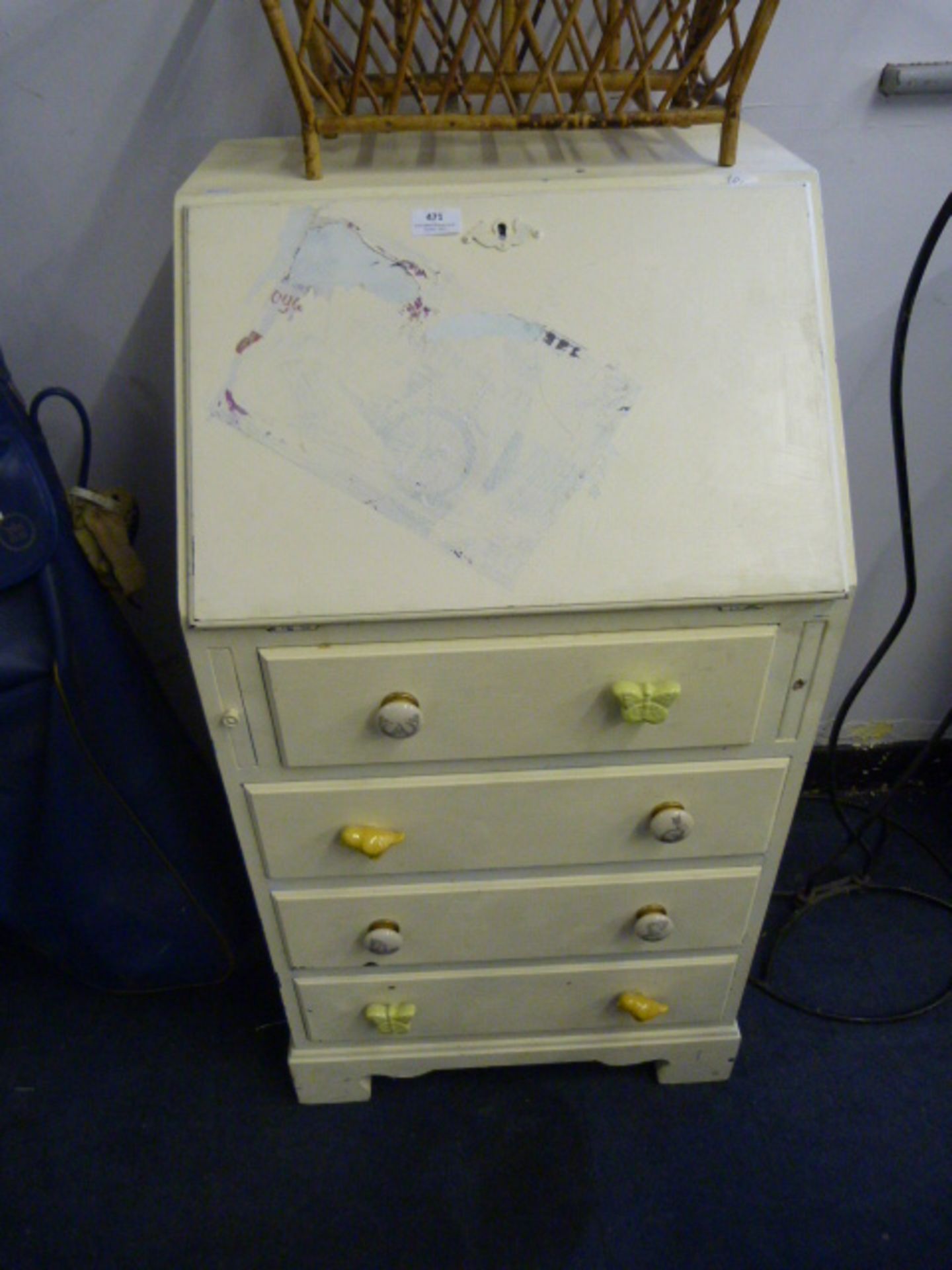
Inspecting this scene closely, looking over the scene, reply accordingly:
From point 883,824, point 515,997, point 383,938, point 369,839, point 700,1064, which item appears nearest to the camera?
point 369,839

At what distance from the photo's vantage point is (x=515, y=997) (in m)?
1.08

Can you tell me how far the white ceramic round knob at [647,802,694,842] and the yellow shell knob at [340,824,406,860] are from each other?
0.26 m

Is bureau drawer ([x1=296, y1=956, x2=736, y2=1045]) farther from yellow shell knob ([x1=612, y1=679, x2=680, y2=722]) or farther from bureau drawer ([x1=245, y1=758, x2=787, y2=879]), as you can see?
yellow shell knob ([x1=612, y1=679, x2=680, y2=722])

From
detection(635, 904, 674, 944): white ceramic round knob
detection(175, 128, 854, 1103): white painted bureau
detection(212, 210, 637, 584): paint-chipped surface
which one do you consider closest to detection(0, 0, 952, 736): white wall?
detection(175, 128, 854, 1103): white painted bureau

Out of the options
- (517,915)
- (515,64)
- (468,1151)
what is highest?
(515,64)

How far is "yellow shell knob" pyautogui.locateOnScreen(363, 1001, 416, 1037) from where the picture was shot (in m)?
1.06

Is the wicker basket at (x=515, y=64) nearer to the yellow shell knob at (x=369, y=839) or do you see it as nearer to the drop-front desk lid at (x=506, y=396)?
the drop-front desk lid at (x=506, y=396)

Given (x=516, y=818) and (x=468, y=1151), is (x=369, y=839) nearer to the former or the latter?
(x=516, y=818)

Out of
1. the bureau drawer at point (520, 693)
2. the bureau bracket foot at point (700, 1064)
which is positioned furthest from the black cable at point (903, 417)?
the bureau drawer at point (520, 693)

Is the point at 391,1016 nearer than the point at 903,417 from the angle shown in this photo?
Yes

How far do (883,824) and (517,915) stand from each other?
0.86 meters

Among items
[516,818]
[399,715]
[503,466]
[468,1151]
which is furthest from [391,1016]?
[503,466]

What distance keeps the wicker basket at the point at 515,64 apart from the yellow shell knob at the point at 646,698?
492mm

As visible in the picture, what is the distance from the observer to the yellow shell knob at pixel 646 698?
0.76 meters
